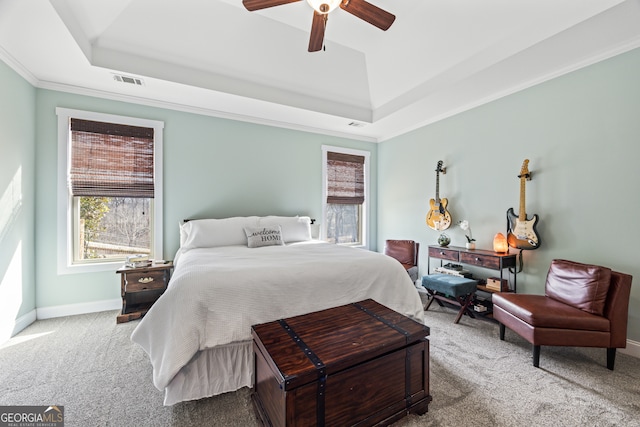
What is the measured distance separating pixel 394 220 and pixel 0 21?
5.07 m

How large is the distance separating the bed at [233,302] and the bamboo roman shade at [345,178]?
246cm

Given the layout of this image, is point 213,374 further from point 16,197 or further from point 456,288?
point 16,197

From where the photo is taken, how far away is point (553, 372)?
2.09 meters

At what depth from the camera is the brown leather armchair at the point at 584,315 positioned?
2064 millimetres

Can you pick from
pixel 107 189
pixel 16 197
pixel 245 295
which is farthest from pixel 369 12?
pixel 16 197

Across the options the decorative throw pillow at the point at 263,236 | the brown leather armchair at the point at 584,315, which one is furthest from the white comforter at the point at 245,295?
the brown leather armchair at the point at 584,315

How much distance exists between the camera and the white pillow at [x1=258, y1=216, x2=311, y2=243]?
147 inches

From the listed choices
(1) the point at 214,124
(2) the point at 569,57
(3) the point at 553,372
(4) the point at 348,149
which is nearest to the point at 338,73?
(4) the point at 348,149

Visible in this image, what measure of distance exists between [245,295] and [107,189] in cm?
274

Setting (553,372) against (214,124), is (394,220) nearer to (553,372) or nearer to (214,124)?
(553,372)

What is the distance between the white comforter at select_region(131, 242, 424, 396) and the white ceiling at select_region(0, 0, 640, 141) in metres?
2.21

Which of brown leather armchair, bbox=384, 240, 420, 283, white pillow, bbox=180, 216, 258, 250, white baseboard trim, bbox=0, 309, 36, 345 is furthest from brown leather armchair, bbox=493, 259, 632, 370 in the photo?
white baseboard trim, bbox=0, 309, 36, 345

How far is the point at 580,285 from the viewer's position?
2.27 metres

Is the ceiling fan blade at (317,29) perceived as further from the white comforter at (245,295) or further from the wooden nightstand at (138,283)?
the wooden nightstand at (138,283)
